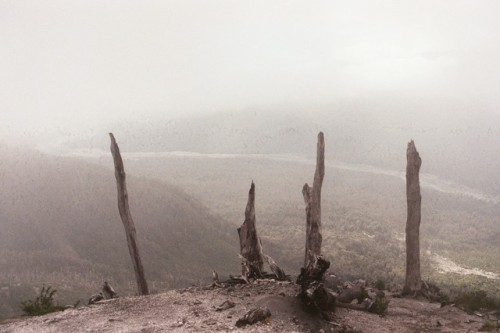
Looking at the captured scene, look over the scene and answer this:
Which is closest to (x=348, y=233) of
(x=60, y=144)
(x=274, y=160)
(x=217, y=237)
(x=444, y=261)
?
(x=444, y=261)

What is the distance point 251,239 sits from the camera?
20.8m

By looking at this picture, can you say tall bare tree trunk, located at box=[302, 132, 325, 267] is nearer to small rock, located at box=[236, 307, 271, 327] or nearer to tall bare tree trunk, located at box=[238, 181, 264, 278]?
tall bare tree trunk, located at box=[238, 181, 264, 278]

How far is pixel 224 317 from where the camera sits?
14.5 metres

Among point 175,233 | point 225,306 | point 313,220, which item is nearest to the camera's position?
point 225,306

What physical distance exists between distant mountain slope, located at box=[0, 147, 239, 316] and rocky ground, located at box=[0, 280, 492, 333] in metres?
22.9

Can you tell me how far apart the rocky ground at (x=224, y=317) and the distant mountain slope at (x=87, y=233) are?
2295 centimetres

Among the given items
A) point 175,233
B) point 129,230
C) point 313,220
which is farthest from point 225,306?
point 175,233

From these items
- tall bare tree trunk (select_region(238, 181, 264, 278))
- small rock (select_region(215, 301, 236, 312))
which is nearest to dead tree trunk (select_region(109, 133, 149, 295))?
tall bare tree trunk (select_region(238, 181, 264, 278))

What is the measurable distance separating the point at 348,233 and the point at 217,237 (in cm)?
2013

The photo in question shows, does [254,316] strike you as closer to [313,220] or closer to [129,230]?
[313,220]

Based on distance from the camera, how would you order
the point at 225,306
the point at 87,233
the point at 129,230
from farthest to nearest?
the point at 87,233, the point at 129,230, the point at 225,306

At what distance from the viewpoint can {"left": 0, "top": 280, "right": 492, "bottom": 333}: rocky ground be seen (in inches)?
554

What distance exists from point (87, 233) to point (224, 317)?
5053cm

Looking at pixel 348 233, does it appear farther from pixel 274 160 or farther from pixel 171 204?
pixel 274 160
